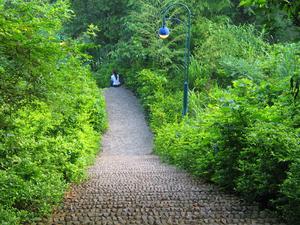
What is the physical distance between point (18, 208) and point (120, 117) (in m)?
19.2

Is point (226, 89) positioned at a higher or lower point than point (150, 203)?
higher

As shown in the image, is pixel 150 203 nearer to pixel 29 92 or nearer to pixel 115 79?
pixel 29 92

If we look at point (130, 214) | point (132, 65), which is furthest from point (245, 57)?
point (130, 214)

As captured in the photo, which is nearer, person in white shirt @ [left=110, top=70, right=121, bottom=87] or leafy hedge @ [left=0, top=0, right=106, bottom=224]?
leafy hedge @ [left=0, top=0, right=106, bottom=224]

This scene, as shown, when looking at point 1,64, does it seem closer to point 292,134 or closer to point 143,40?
point 292,134

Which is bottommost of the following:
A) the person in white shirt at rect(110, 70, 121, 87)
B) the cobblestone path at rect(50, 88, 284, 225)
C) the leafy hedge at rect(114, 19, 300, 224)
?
the cobblestone path at rect(50, 88, 284, 225)

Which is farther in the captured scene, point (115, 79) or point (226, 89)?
point (115, 79)

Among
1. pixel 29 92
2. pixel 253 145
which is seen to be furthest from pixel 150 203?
pixel 29 92

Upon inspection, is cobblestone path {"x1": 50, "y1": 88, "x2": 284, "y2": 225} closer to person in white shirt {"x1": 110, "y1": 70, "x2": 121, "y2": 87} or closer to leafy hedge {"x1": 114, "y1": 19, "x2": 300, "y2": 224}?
leafy hedge {"x1": 114, "y1": 19, "x2": 300, "y2": 224}

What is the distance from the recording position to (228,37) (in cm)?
2441

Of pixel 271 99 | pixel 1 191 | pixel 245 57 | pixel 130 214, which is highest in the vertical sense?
pixel 245 57

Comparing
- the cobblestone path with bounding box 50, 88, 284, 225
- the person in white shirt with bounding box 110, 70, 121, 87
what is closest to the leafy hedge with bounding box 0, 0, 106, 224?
the cobblestone path with bounding box 50, 88, 284, 225

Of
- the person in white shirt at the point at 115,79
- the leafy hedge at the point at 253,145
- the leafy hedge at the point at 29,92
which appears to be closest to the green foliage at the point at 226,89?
the leafy hedge at the point at 253,145

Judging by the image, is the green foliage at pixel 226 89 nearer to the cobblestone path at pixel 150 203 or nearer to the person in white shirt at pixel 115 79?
the cobblestone path at pixel 150 203
